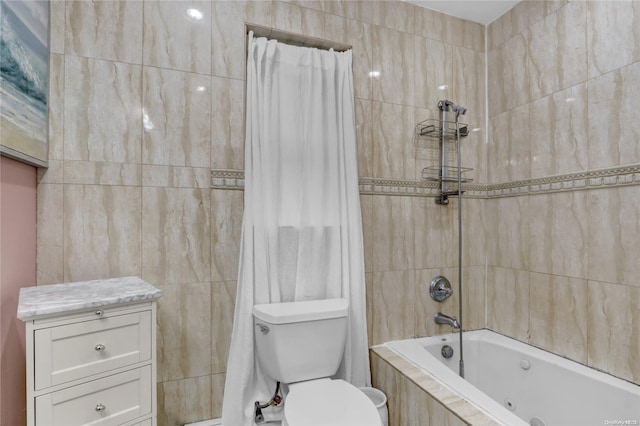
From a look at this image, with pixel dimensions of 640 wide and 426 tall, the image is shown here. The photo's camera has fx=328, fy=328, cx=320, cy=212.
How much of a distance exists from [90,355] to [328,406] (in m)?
0.91

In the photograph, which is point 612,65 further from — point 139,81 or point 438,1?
point 139,81

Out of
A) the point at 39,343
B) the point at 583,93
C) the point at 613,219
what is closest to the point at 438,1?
the point at 583,93

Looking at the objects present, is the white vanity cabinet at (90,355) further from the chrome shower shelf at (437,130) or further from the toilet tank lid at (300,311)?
the chrome shower shelf at (437,130)

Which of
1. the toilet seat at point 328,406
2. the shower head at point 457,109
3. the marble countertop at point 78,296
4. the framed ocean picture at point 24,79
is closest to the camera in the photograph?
the marble countertop at point 78,296

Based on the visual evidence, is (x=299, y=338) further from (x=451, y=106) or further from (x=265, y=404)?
(x=451, y=106)

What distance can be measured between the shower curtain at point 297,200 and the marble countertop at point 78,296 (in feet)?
1.72

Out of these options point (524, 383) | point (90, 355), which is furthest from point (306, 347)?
point (524, 383)

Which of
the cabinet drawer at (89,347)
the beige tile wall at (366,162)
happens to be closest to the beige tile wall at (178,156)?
the beige tile wall at (366,162)

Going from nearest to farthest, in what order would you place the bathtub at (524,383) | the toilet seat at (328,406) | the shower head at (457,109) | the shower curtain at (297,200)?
the toilet seat at (328,406), the bathtub at (524,383), the shower curtain at (297,200), the shower head at (457,109)

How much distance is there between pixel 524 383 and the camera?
1876mm

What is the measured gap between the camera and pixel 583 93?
5.70ft

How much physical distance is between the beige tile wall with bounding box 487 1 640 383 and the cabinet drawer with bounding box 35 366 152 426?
2.09 metres

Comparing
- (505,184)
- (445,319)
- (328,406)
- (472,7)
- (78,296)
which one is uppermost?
(472,7)

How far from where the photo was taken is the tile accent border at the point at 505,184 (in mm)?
1593
